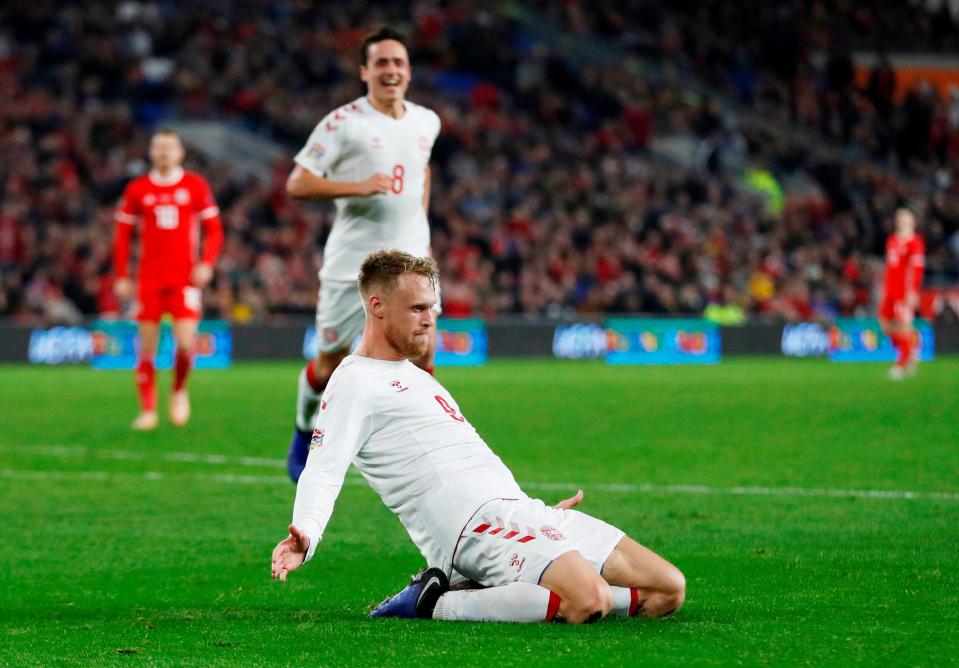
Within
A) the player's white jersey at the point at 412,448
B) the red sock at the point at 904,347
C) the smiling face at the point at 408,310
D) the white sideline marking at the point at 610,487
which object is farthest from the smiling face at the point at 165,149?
the red sock at the point at 904,347

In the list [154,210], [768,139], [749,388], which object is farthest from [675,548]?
[768,139]

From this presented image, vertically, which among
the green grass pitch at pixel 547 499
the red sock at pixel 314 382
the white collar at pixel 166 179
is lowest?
the green grass pitch at pixel 547 499

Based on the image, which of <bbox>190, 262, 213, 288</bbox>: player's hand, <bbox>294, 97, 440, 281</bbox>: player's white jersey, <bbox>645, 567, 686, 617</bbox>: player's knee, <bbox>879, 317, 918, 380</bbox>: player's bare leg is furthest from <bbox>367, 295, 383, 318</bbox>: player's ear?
<bbox>879, 317, 918, 380</bbox>: player's bare leg

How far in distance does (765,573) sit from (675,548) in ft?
2.31

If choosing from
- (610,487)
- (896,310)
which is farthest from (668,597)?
(896,310)

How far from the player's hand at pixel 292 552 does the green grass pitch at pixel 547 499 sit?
0.25m

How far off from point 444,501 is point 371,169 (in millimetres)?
3660

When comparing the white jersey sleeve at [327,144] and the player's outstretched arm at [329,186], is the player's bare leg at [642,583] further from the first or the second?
the white jersey sleeve at [327,144]

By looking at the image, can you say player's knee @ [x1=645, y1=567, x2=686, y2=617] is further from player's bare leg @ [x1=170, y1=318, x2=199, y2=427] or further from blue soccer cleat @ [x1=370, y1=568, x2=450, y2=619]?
player's bare leg @ [x1=170, y1=318, x2=199, y2=427]

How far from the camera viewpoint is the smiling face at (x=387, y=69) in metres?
8.06

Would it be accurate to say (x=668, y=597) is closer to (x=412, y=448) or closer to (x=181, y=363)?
(x=412, y=448)

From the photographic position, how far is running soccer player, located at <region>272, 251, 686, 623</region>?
4.70 m

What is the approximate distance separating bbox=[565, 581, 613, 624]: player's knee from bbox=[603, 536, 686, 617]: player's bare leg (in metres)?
0.14

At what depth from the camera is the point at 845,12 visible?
38.6 m
